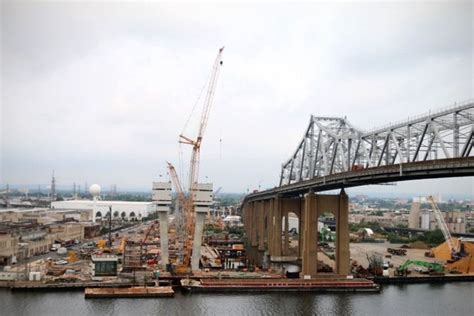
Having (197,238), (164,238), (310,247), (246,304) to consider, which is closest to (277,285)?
(310,247)

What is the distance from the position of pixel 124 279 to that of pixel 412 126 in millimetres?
16793

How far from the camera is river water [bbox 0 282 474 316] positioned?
2270cm

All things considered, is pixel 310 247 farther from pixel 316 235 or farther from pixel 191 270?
pixel 191 270

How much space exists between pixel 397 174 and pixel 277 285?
892cm

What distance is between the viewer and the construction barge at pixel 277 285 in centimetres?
2759

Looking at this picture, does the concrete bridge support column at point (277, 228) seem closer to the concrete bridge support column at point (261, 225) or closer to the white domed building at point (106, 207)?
the concrete bridge support column at point (261, 225)

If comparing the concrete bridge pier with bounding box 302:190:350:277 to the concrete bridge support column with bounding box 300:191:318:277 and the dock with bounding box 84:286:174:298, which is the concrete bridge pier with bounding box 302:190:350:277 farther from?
the dock with bounding box 84:286:174:298

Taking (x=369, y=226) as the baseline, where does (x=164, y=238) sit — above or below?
above

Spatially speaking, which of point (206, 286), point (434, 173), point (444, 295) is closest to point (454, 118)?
point (434, 173)

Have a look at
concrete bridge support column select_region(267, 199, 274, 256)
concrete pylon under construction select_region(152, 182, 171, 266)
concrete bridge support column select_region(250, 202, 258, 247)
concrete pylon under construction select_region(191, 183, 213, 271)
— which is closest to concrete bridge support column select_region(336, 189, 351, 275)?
concrete pylon under construction select_region(191, 183, 213, 271)

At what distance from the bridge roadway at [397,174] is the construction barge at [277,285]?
561 centimetres

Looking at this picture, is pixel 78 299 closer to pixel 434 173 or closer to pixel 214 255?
pixel 434 173

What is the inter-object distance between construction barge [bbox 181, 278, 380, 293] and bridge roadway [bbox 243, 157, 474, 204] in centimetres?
561

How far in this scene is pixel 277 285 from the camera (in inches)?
1111
